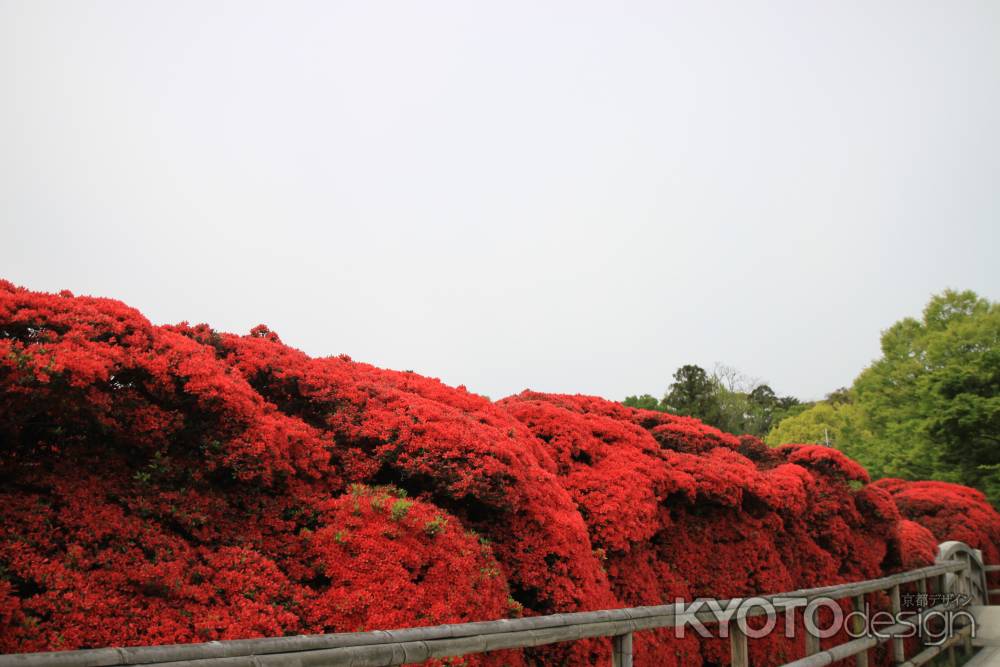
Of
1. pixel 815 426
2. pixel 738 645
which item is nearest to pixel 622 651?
pixel 738 645

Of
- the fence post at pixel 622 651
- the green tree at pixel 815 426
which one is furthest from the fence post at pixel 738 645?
the green tree at pixel 815 426

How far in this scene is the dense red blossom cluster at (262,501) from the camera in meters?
3.64

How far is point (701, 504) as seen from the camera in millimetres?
8289

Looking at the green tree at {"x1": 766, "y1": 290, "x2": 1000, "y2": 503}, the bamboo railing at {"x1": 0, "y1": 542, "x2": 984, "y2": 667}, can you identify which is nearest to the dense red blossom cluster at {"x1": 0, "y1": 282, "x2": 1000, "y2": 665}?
the bamboo railing at {"x1": 0, "y1": 542, "x2": 984, "y2": 667}

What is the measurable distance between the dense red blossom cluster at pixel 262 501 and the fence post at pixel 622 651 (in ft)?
2.62

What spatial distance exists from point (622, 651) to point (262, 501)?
7.60 ft

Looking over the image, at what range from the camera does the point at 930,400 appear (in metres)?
25.2

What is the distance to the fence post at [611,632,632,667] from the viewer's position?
14.1ft

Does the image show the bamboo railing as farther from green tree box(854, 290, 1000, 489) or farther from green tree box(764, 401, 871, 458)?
green tree box(764, 401, 871, 458)

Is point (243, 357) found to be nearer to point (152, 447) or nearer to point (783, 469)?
point (152, 447)

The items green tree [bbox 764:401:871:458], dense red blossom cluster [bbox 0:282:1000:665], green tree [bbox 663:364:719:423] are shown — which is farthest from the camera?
green tree [bbox 764:401:871:458]

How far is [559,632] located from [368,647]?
1.34m

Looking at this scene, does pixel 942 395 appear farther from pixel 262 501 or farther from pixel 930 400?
pixel 262 501

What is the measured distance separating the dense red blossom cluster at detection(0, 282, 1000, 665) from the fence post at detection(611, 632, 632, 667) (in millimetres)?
799
